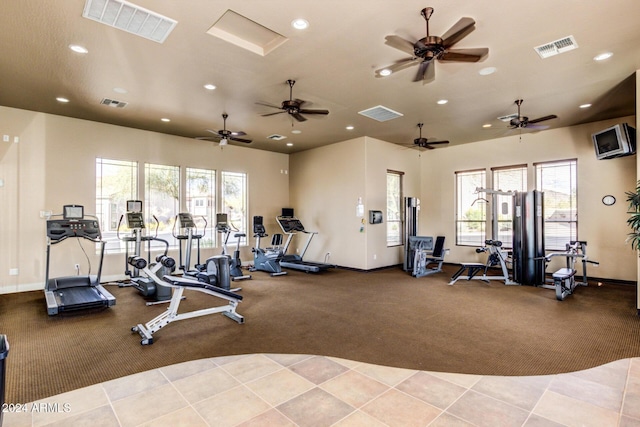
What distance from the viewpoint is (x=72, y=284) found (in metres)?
5.66

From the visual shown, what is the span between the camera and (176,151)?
319 inches

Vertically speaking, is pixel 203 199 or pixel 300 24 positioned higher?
pixel 300 24

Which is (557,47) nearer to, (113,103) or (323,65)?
(323,65)

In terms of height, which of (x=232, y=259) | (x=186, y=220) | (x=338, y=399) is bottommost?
(x=338, y=399)

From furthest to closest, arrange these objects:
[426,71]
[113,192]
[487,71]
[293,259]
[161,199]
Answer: [293,259]
[161,199]
[113,192]
[487,71]
[426,71]

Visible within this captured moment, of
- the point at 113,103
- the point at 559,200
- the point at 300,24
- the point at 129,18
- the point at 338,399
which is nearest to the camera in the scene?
the point at 338,399

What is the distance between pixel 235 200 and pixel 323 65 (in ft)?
18.4

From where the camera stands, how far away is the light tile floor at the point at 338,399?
226 cm

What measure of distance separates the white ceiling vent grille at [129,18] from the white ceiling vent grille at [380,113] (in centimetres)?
371

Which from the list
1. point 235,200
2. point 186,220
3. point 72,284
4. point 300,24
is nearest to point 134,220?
point 186,220

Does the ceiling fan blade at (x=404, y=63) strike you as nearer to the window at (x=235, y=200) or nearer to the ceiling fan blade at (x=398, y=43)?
the ceiling fan blade at (x=398, y=43)

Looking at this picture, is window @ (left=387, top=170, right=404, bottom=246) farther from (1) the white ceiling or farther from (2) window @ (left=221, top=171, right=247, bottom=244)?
(2) window @ (left=221, top=171, right=247, bottom=244)

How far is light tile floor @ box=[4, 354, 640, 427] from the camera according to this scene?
2.26 meters

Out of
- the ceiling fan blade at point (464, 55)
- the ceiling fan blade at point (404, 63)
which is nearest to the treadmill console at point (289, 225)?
the ceiling fan blade at point (404, 63)
